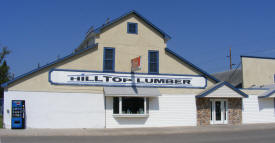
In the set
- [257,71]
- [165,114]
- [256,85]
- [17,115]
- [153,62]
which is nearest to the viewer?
[17,115]

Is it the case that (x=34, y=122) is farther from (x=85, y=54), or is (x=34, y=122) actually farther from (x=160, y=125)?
(x=160, y=125)

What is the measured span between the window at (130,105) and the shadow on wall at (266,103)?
9.74m

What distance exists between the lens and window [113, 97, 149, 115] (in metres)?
20.6

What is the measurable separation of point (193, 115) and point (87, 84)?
8060mm

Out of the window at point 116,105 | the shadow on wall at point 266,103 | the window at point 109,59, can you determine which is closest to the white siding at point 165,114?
the window at point 116,105

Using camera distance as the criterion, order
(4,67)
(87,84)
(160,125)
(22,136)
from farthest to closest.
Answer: (4,67) → (160,125) → (87,84) → (22,136)

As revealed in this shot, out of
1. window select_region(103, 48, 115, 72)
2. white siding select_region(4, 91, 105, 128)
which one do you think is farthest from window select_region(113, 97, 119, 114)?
window select_region(103, 48, 115, 72)

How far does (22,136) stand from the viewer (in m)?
15.5

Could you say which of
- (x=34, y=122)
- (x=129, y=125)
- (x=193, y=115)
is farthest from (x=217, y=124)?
(x=34, y=122)

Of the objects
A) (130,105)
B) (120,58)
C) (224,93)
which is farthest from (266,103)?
(120,58)

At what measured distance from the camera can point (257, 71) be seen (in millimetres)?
27641

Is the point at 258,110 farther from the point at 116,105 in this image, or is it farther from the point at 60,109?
the point at 60,109

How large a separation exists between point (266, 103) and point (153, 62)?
10.3 meters

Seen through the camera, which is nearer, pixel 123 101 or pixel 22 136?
pixel 22 136
